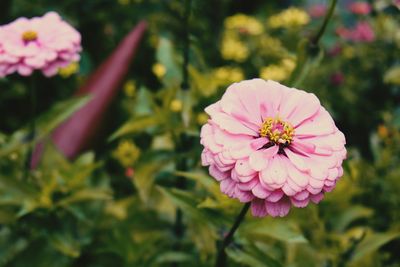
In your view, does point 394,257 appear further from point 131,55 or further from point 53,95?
point 53,95

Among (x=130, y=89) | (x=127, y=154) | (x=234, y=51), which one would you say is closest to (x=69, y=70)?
(x=130, y=89)

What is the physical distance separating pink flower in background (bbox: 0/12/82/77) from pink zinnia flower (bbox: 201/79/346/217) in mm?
453

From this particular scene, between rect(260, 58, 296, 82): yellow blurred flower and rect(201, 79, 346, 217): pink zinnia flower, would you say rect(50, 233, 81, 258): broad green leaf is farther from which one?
rect(260, 58, 296, 82): yellow blurred flower

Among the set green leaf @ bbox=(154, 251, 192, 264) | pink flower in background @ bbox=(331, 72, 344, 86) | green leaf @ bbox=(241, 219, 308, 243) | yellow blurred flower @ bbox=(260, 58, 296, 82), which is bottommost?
green leaf @ bbox=(154, 251, 192, 264)

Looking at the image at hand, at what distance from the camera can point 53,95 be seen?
75.4 inches

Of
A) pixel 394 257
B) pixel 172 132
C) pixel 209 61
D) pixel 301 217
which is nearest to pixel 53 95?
pixel 209 61

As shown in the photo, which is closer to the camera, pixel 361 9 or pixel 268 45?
pixel 268 45

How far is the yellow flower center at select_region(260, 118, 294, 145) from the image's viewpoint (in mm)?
760

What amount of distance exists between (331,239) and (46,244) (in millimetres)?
750

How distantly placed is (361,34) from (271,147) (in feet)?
5.19

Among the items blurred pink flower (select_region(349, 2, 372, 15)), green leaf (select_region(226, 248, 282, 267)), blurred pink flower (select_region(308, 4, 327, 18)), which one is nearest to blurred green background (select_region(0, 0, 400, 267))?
green leaf (select_region(226, 248, 282, 267))

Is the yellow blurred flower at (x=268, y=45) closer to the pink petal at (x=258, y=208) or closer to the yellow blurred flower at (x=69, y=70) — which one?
the yellow blurred flower at (x=69, y=70)

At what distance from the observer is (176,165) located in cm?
128

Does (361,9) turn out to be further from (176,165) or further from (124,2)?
(176,165)
